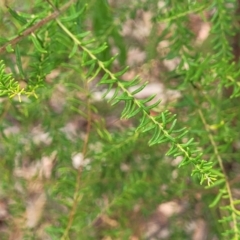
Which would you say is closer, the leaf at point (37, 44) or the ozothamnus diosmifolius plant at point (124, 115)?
the leaf at point (37, 44)

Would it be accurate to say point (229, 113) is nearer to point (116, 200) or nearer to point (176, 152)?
point (116, 200)

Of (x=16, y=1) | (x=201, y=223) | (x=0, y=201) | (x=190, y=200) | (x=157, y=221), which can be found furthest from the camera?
(x=0, y=201)

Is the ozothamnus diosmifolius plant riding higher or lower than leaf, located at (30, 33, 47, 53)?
lower

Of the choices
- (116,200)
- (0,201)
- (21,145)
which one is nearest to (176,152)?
(116,200)

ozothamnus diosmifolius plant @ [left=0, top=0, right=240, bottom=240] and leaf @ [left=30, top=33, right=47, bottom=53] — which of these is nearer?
leaf @ [left=30, top=33, right=47, bottom=53]

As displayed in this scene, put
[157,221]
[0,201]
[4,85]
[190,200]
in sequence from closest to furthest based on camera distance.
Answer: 1. [4,85]
2. [190,200]
3. [157,221]
4. [0,201]

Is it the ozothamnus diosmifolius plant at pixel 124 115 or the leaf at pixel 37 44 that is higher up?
the leaf at pixel 37 44

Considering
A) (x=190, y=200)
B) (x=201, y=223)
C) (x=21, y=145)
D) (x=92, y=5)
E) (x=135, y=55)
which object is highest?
(x=92, y=5)

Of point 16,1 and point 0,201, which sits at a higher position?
point 16,1

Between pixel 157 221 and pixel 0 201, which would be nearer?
pixel 157 221
